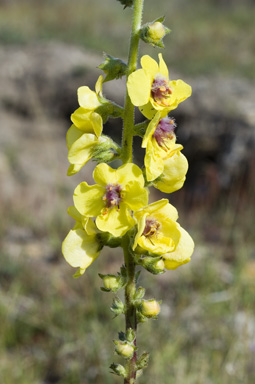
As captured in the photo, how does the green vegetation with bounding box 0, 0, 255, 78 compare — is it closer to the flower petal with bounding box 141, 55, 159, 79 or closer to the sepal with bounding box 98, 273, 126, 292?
the flower petal with bounding box 141, 55, 159, 79

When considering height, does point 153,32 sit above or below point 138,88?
above

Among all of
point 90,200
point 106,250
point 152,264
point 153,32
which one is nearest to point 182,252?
point 152,264

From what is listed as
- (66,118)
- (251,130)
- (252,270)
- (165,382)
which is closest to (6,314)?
(165,382)

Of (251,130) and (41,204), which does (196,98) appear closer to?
(251,130)

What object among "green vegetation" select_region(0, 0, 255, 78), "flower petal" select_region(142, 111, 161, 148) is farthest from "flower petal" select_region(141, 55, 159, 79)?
"green vegetation" select_region(0, 0, 255, 78)

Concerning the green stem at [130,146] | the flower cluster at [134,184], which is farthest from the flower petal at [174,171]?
the green stem at [130,146]

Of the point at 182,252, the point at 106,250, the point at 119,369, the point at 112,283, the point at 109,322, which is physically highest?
the point at 182,252

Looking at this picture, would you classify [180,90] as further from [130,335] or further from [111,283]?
[130,335]
